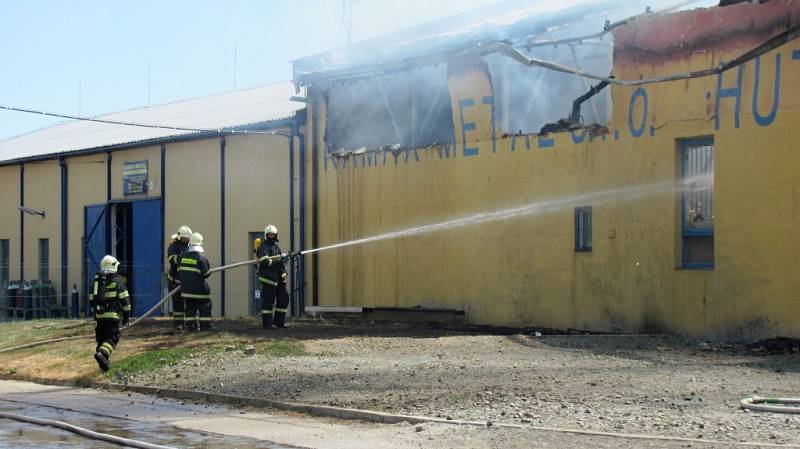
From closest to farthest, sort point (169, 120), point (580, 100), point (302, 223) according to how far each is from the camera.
A: 1. point (580, 100)
2. point (302, 223)
3. point (169, 120)

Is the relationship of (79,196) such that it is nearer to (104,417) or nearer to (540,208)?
(540,208)

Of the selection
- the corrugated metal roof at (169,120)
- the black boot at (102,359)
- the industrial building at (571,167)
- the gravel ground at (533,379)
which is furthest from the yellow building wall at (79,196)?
the black boot at (102,359)

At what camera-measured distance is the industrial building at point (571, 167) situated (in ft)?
51.1

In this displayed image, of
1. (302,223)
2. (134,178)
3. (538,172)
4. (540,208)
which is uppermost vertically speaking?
(134,178)

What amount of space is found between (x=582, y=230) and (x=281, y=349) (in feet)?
19.1

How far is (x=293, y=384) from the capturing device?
43.3 feet

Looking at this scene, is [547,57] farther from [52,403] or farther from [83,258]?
[83,258]

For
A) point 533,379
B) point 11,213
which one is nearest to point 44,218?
point 11,213

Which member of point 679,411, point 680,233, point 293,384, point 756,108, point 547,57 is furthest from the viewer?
point 547,57

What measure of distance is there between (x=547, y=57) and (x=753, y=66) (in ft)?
13.5

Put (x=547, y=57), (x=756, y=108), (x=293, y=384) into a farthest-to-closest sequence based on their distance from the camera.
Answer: (x=547, y=57) → (x=756, y=108) → (x=293, y=384)

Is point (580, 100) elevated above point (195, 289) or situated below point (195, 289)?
above

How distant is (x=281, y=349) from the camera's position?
15641mm

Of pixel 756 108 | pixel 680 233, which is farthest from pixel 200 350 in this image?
pixel 756 108
